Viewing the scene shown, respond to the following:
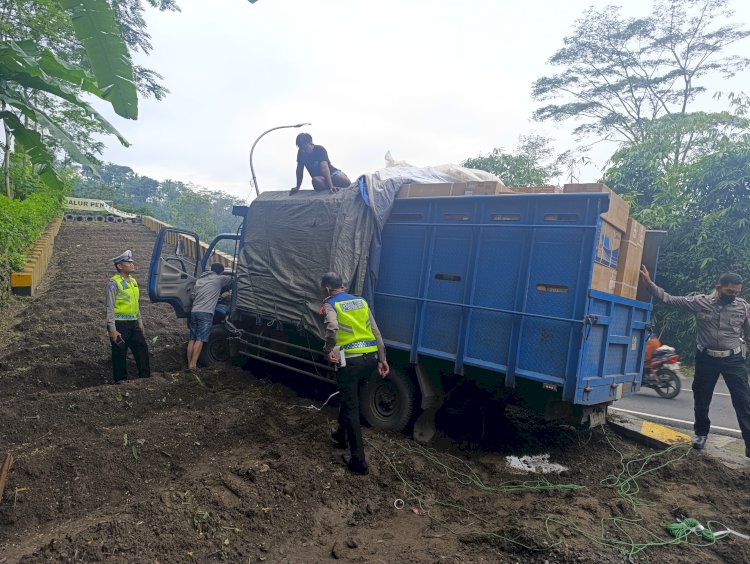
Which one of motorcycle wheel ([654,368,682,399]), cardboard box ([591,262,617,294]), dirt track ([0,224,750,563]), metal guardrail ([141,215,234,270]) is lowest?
dirt track ([0,224,750,563])

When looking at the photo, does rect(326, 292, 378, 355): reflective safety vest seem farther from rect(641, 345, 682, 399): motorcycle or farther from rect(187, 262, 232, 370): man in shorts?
rect(641, 345, 682, 399): motorcycle

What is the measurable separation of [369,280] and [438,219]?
38.0 inches

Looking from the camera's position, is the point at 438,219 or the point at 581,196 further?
the point at 438,219

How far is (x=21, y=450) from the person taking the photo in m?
4.16

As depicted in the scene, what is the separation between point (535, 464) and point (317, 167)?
168 inches

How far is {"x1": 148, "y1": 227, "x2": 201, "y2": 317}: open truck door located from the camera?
23.5 feet

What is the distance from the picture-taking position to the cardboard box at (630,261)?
4676 mm

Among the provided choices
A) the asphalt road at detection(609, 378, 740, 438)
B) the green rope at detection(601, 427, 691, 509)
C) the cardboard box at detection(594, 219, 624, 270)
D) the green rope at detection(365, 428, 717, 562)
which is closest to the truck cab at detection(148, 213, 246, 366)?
the green rope at detection(365, 428, 717, 562)

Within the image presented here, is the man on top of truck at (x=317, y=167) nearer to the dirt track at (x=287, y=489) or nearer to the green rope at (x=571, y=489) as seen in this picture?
the dirt track at (x=287, y=489)

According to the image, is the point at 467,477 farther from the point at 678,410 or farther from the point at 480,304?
the point at 678,410

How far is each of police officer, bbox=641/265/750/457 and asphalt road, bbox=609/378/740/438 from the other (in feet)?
4.37

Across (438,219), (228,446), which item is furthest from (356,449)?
(438,219)

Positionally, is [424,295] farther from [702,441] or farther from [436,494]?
[702,441]

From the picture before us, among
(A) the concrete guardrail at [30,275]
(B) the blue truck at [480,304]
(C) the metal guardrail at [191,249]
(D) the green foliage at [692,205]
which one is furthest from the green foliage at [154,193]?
(B) the blue truck at [480,304]
